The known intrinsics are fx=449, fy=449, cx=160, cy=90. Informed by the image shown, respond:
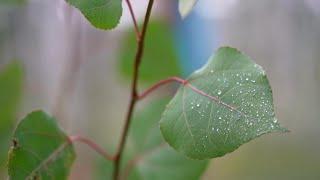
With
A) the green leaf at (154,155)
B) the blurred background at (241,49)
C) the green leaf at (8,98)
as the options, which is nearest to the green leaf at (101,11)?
the green leaf at (154,155)

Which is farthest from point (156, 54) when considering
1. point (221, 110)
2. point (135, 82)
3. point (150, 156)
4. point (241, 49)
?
point (241, 49)

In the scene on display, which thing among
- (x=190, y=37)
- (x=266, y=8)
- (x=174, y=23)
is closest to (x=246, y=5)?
(x=266, y=8)

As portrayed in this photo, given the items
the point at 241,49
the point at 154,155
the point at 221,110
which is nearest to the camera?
the point at 221,110

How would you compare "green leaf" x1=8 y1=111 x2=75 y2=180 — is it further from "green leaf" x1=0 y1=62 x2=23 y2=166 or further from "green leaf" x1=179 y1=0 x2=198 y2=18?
"green leaf" x1=0 y1=62 x2=23 y2=166

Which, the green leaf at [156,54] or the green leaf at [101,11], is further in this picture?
the green leaf at [156,54]

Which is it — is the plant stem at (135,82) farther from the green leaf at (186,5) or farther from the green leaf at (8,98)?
the green leaf at (8,98)

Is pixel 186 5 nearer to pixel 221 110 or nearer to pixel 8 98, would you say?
pixel 221 110

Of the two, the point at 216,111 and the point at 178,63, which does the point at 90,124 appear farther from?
the point at 216,111
